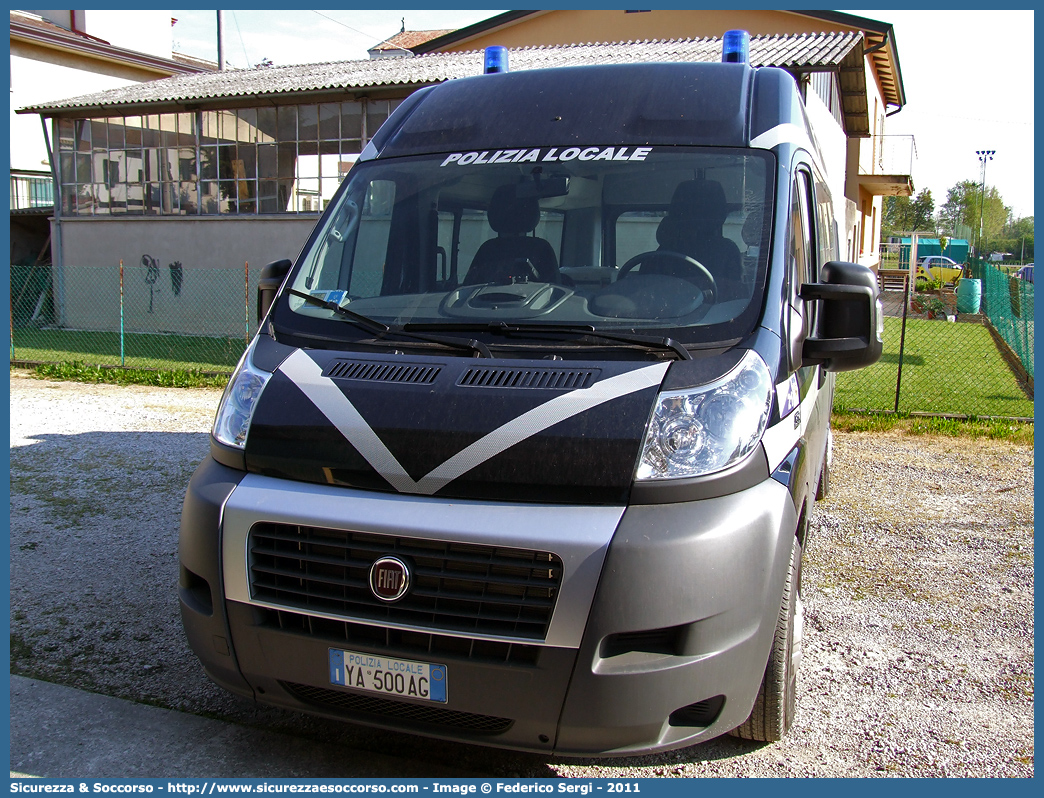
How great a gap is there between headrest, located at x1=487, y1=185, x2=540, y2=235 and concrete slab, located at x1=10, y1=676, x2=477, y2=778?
6.67ft

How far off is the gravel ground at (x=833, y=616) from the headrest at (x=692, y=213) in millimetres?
1856

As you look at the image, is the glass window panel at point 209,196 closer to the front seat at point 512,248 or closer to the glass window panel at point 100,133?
the glass window panel at point 100,133

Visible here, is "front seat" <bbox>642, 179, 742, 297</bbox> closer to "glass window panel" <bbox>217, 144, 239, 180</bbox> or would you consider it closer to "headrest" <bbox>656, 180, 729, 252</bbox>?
"headrest" <bbox>656, 180, 729, 252</bbox>

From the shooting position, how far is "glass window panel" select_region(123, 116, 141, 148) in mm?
Result: 20203

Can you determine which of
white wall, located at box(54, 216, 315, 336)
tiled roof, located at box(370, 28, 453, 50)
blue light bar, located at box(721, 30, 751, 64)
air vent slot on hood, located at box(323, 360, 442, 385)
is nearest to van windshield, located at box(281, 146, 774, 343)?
air vent slot on hood, located at box(323, 360, 442, 385)

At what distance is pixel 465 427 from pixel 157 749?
1.70 metres

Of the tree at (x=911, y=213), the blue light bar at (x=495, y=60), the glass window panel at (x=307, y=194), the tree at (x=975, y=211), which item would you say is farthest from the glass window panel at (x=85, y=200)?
the tree at (x=911, y=213)

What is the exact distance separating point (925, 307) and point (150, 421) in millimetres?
21746

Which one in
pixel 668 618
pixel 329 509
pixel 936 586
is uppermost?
pixel 329 509

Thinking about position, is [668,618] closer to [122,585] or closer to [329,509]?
[329,509]

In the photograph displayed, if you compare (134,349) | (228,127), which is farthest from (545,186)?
(228,127)

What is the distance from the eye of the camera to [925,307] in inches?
983

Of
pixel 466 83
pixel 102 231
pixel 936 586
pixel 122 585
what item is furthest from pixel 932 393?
pixel 102 231

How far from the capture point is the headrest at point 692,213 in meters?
3.37
